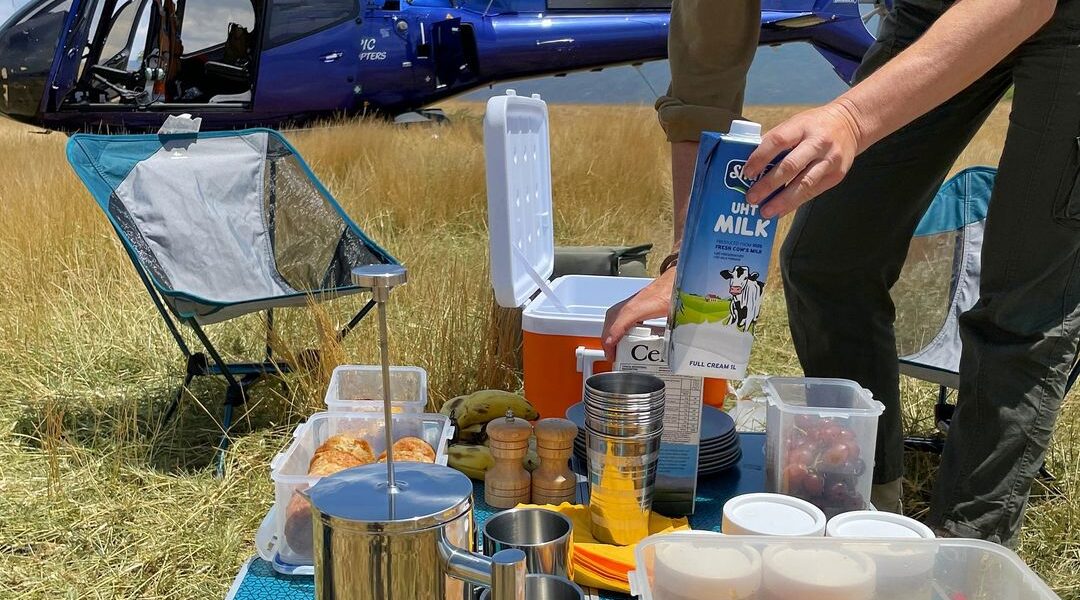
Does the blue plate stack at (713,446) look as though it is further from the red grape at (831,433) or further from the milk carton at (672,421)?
the red grape at (831,433)

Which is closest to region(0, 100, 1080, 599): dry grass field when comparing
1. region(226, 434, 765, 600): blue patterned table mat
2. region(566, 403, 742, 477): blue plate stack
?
region(226, 434, 765, 600): blue patterned table mat

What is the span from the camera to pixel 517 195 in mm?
1898

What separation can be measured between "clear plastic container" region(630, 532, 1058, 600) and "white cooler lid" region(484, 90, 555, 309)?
0.94m

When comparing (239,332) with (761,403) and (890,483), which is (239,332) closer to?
(761,403)

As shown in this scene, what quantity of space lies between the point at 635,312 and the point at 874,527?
0.43 m

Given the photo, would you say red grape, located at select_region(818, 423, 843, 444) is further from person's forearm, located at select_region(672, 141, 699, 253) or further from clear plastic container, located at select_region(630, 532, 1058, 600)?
person's forearm, located at select_region(672, 141, 699, 253)

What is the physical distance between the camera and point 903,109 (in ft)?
3.43

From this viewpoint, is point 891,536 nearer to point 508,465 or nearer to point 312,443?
point 508,465

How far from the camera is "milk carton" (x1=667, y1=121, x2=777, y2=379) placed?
995 millimetres

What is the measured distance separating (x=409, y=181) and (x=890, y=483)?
3.94 meters

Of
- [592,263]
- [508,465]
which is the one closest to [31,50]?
[592,263]

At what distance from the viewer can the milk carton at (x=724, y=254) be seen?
3.26ft

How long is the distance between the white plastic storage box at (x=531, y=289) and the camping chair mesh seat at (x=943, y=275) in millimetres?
819

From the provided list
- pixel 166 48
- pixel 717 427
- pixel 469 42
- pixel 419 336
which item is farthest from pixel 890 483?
pixel 469 42
